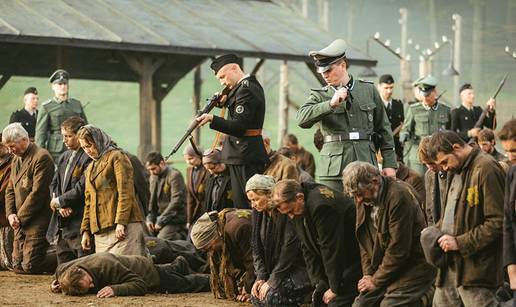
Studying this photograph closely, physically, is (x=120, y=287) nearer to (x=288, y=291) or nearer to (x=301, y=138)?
(x=288, y=291)

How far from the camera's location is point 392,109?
1579 cm

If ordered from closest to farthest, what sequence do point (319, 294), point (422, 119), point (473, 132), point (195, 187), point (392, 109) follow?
point (319, 294) → point (195, 187) → point (473, 132) → point (422, 119) → point (392, 109)

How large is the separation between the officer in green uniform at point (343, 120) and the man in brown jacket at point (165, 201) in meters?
5.03

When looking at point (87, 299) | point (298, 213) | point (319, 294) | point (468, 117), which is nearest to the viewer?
point (298, 213)

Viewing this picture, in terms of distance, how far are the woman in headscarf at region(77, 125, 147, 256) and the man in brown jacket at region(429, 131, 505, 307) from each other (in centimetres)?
429

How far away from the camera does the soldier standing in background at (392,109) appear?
15430mm

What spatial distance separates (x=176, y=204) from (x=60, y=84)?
232 cm

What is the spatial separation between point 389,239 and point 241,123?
2.44 metres

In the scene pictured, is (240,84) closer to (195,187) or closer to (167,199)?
(195,187)

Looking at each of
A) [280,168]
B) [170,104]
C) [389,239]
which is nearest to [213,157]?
[280,168]

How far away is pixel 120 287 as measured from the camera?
10305mm

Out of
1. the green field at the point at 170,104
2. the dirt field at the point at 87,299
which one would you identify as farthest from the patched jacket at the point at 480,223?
the green field at the point at 170,104

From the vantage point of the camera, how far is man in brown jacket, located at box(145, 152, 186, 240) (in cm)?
1430

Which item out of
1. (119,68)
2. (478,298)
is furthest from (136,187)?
(119,68)
